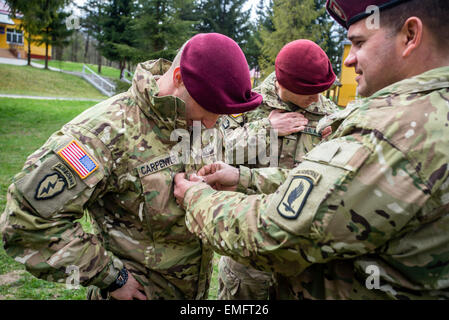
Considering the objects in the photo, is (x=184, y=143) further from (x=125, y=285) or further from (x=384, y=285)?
(x=384, y=285)

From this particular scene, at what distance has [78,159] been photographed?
1.65 metres

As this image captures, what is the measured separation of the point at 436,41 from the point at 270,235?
3.33ft

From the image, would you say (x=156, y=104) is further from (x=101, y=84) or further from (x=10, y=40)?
(x=10, y=40)


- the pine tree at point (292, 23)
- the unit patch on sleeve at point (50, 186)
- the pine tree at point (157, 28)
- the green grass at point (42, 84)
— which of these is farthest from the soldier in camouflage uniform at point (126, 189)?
the green grass at point (42, 84)

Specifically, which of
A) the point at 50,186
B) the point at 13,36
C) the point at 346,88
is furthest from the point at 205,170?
the point at 13,36

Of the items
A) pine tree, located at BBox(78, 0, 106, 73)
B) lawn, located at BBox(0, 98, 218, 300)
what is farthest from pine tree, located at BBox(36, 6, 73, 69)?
lawn, located at BBox(0, 98, 218, 300)

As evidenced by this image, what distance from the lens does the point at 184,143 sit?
2086 mm

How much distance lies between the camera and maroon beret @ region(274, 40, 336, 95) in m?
2.86

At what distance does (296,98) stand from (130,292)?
213 cm

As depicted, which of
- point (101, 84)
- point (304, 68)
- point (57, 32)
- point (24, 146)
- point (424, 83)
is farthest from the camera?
point (57, 32)

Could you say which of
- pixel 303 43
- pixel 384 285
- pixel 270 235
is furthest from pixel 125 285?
pixel 303 43

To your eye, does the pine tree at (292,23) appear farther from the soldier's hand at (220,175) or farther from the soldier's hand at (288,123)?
the soldier's hand at (220,175)
